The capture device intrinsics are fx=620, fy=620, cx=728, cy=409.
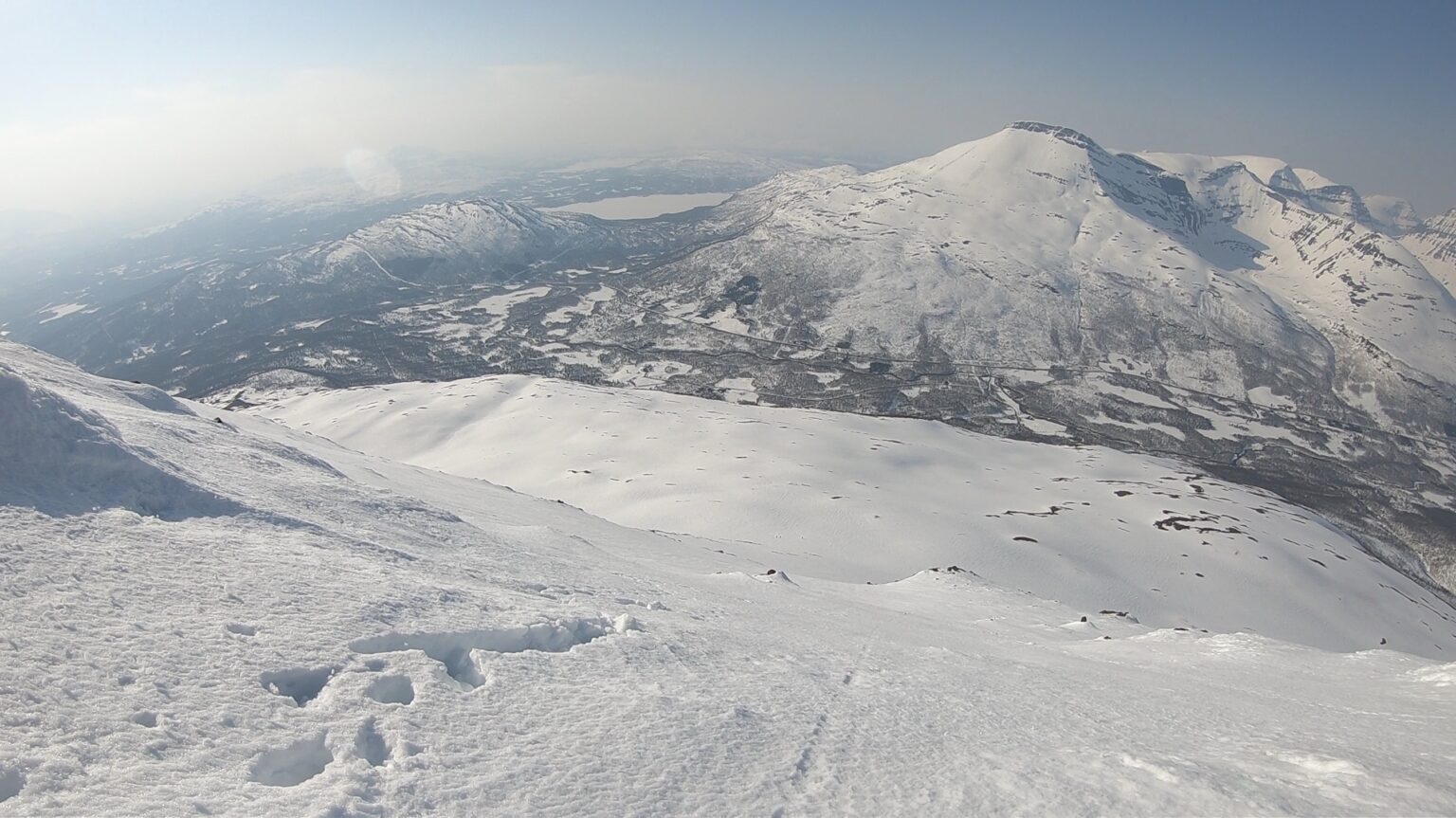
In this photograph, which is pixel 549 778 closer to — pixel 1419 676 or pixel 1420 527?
pixel 1419 676

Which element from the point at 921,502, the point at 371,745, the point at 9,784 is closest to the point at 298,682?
the point at 371,745

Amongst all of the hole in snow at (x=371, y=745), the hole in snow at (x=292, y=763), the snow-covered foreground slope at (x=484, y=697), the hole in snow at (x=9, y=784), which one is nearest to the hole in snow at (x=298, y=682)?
the snow-covered foreground slope at (x=484, y=697)

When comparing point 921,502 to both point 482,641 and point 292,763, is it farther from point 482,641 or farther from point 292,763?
point 292,763

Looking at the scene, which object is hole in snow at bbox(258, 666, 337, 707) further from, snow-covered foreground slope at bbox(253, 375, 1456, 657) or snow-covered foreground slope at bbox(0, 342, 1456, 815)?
snow-covered foreground slope at bbox(253, 375, 1456, 657)

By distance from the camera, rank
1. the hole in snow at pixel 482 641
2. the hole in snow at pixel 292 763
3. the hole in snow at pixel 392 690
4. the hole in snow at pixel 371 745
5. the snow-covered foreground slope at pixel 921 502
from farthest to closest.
A: 1. the snow-covered foreground slope at pixel 921 502
2. the hole in snow at pixel 482 641
3. the hole in snow at pixel 392 690
4. the hole in snow at pixel 371 745
5. the hole in snow at pixel 292 763

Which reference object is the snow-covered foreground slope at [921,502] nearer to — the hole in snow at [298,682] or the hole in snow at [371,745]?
the hole in snow at [298,682]

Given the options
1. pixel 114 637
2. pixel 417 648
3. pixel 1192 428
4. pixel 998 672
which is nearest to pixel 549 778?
pixel 417 648
